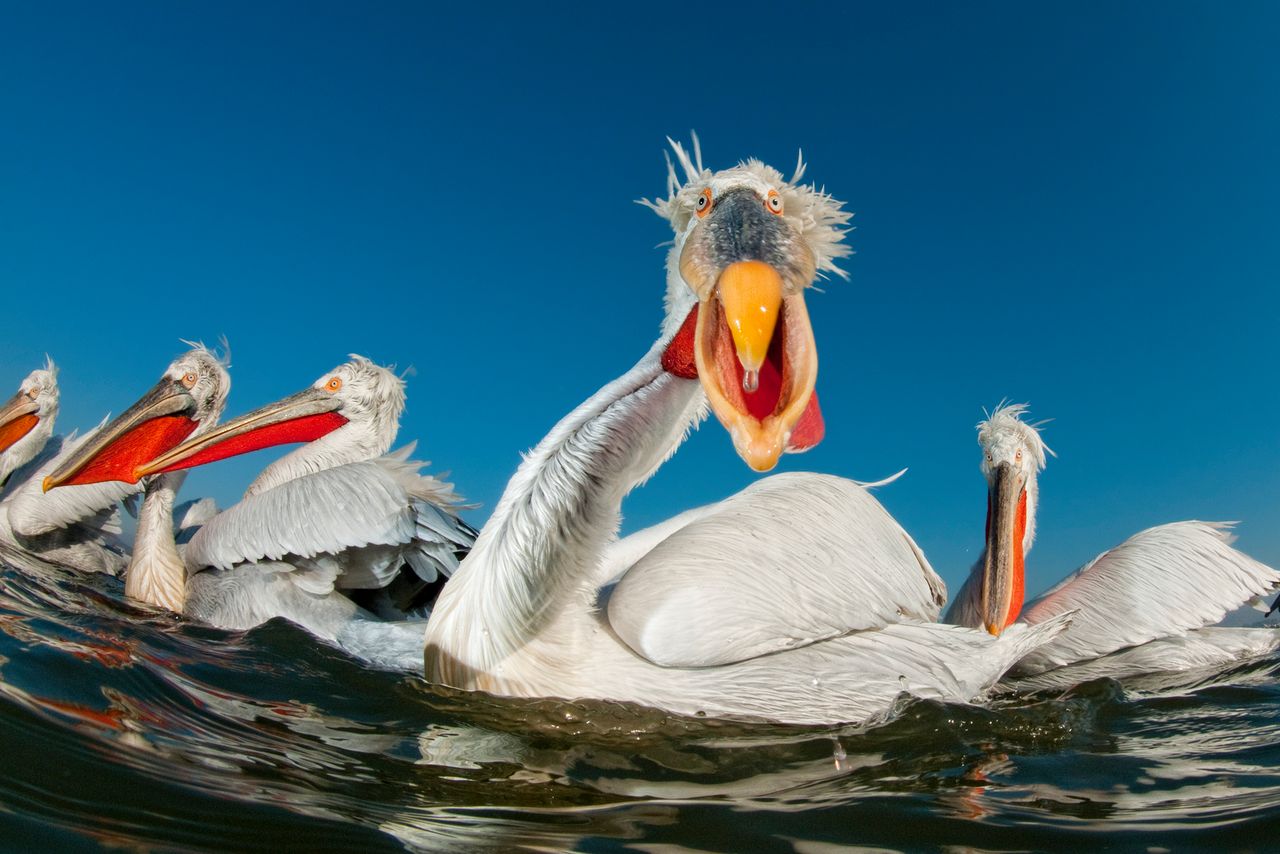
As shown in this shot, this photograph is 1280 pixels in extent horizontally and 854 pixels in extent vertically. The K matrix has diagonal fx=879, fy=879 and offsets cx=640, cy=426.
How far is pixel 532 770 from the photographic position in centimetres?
210

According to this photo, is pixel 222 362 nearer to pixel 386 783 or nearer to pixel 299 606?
pixel 299 606

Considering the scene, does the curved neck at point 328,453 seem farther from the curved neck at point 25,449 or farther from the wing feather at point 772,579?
the curved neck at point 25,449

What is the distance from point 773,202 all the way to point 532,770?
182 centimetres

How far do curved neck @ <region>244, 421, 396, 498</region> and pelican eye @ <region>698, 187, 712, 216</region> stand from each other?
11.4 feet

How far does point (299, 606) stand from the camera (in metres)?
4.29

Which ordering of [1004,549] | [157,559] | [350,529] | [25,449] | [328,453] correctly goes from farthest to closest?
[25,449]
[328,453]
[157,559]
[1004,549]
[350,529]

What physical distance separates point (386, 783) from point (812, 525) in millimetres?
1679

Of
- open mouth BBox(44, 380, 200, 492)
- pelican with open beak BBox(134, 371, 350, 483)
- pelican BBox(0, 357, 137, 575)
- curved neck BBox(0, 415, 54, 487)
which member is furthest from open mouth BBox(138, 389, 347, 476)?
curved neck BBox(0, 415, 54, 487)

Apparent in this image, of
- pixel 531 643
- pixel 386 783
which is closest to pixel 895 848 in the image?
pixel 386 783

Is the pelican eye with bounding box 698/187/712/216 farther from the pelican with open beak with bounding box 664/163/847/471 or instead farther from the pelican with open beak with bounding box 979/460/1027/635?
the pelican with open beak with bounding box 979/460/1027/635

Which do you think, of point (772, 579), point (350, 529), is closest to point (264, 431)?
point (350, 529)

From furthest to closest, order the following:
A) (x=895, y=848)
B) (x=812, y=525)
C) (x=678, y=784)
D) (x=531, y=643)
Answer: (x=812, y=525)
(x=531, y=643)
(x=678, y=784)
(x=895, y=848)

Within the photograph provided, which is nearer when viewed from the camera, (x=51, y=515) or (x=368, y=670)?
(x=368, y=670)

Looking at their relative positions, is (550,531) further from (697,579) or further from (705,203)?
(705,203)
